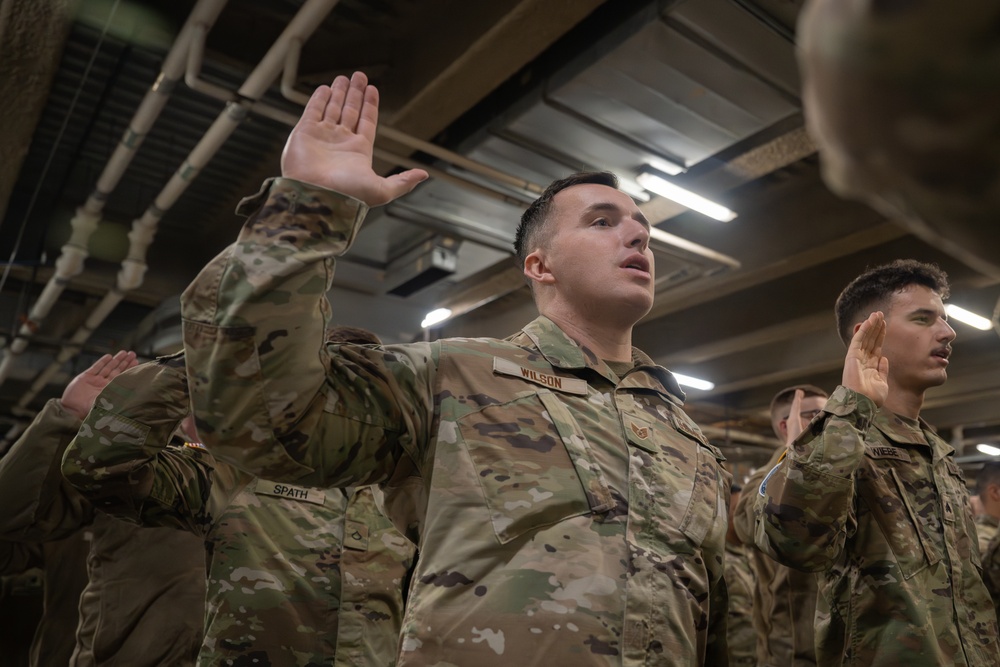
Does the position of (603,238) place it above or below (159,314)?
below

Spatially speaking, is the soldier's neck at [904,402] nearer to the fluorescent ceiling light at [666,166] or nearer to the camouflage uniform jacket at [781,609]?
the camouflage uniform jacket at [781,609]

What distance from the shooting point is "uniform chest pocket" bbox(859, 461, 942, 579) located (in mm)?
1954

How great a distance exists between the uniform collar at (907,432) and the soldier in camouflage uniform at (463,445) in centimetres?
88

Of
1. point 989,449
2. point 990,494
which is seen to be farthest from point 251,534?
point 989,449

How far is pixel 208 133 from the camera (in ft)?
11.3

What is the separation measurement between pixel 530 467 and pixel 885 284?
5.35ft

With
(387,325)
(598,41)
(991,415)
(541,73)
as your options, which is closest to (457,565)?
(598,41)

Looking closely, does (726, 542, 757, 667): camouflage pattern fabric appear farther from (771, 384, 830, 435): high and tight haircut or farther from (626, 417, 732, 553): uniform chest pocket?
(626, 417, 732, 553): uniform chest pocket

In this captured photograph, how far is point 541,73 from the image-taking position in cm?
335

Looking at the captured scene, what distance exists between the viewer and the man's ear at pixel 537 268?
1.82m

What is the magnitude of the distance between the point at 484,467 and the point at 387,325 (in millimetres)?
4598

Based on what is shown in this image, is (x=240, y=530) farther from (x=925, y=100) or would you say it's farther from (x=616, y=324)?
(x=925, y=100)

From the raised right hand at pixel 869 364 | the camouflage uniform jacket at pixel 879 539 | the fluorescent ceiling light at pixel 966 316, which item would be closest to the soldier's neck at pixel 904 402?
the camouflage uniform jacket at pixel 879 539

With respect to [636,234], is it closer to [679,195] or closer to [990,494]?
[679,195]
